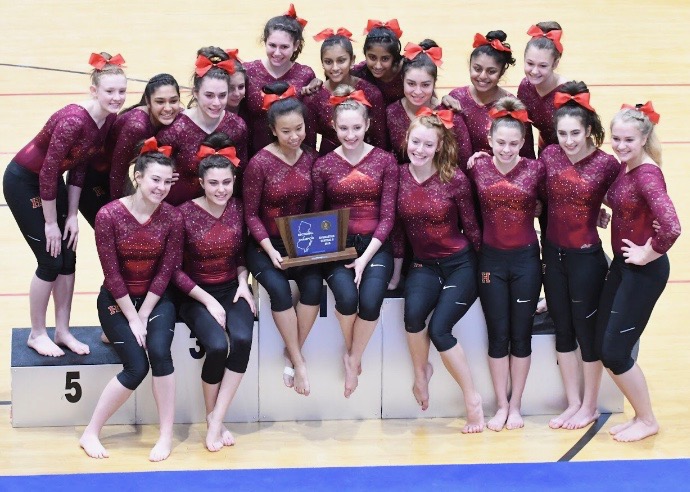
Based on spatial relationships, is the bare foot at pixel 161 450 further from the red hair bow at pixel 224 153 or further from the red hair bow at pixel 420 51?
→ the red hair bow at pixel 420 51

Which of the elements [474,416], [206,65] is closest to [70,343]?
[206,65]

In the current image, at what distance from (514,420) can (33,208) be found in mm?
2013

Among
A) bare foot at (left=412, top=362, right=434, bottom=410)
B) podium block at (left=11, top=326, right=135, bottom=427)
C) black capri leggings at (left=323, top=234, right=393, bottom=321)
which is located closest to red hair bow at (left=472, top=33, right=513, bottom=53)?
black capri leggings at (left=323, top=234, right=393, bottom=321)

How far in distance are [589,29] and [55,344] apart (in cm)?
576

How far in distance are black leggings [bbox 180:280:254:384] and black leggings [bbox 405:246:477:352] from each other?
2.00 ft

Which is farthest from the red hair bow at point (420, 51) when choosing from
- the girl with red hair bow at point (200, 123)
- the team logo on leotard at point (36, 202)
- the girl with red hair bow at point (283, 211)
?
the team logo on leotard at point (36, 202)

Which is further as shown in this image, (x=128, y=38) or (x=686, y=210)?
(x=128, y=38)

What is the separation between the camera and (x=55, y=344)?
17.4 ft

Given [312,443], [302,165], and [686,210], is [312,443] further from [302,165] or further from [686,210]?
[686,210]

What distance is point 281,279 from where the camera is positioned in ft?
16.8

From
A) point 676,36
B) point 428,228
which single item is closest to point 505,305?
point 428,228

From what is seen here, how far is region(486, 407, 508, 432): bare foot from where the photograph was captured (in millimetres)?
5234

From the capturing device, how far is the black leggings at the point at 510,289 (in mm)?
5160

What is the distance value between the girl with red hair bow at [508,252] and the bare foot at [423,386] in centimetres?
24
